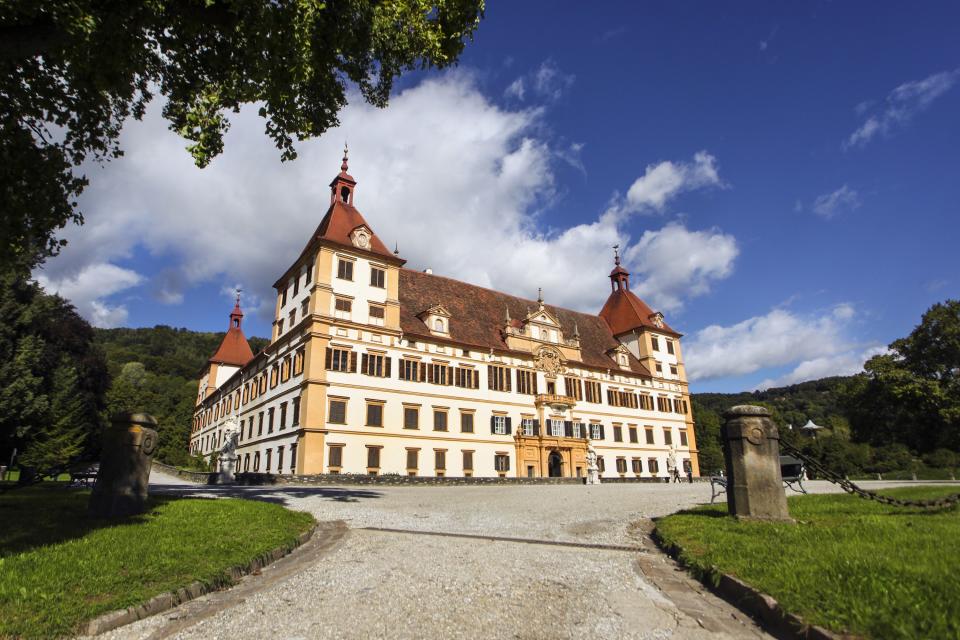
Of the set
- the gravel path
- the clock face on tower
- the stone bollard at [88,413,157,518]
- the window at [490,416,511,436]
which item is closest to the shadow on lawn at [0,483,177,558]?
the stone bollard at [88,413,157,518]

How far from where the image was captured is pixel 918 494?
13438 mm

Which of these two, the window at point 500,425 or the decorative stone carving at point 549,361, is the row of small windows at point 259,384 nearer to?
the window at point 500,425

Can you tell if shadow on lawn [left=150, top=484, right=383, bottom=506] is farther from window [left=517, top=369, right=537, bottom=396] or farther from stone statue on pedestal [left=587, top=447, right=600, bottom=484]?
window [left=517, top=369, right=537, bottom=396]

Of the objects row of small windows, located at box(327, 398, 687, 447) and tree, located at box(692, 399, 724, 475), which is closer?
row of small windows, located at box(327, 398, 687, 447)

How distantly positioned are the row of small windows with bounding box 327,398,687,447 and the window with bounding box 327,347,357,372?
1917 mm

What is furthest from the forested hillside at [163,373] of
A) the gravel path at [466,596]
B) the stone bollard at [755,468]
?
the stone bollard at [755,468]

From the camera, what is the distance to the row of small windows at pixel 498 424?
107 feet

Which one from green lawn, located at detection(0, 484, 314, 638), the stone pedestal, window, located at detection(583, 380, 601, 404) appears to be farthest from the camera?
window, located at detection(583, 380, 601, 404)

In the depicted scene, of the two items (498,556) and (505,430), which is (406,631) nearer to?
(498,556)

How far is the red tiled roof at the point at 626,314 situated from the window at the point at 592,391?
999 cm

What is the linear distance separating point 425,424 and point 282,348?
36.3ft

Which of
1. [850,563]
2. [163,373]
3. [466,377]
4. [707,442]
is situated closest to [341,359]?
[466,377]

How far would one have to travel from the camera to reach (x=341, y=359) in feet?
110

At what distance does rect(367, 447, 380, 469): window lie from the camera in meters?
32.7
